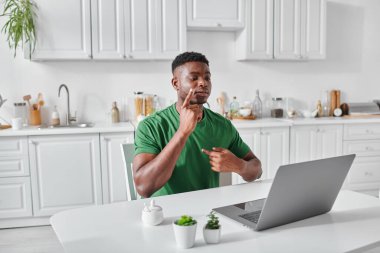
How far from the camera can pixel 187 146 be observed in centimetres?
181

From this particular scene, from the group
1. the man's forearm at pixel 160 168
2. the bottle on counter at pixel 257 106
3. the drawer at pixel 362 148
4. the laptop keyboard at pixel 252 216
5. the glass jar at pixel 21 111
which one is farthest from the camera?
the bottle on counter at pixel 257 106

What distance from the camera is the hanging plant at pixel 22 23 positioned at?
3.45m

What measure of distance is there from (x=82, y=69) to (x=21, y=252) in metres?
1.82

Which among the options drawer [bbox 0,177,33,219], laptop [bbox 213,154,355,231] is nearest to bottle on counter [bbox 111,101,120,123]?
drawer [bbox 0,177,33,219]

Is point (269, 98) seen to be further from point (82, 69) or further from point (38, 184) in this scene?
point (38, 184)

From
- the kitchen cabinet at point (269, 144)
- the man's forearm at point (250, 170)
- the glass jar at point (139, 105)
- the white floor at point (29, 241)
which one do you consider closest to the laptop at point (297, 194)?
the man's forearm at point (250, 170)

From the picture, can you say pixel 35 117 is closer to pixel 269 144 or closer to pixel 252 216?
pixel 269 144

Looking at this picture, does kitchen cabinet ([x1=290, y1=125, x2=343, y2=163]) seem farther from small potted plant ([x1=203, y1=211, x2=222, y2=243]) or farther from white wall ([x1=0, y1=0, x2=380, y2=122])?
small potted plant ([x1=203, y1=211, x2=222, y2=243])

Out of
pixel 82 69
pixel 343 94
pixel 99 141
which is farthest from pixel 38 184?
pixel 343 94

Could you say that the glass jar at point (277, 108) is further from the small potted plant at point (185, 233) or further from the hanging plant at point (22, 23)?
the small potted plant at point (185, 233)

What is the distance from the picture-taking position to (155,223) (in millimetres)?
1291

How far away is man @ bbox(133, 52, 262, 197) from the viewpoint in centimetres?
165

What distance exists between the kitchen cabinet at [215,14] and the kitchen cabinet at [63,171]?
4.77 feet

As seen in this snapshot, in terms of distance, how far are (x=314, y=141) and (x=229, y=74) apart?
1.14 m
